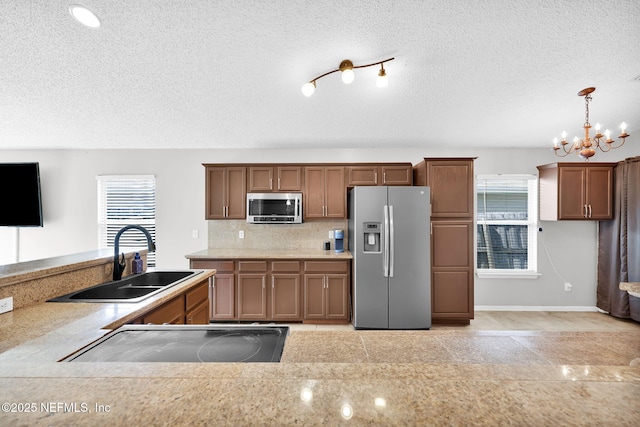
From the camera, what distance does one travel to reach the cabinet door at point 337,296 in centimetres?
333

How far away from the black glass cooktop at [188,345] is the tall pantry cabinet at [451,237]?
278cm

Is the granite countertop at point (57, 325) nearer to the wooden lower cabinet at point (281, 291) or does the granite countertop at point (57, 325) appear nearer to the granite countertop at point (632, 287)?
the wooden lower cabinet at point (281, 291)

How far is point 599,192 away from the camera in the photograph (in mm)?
3518

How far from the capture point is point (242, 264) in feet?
11.1

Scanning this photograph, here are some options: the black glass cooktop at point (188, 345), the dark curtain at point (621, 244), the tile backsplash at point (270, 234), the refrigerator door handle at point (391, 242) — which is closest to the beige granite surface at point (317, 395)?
the black glass cooktop at point (188, 345)

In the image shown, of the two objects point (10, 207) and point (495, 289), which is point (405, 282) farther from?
point (10, 207)

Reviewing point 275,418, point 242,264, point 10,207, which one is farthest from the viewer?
point 10,207

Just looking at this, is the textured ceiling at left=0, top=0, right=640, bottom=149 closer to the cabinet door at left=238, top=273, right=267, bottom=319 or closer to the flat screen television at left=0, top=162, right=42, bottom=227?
the flat screen television at left=0, top=162, right=42, bottom=227

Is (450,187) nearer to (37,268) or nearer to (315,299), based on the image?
(315,299)

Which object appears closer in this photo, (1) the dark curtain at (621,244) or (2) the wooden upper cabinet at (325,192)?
(1) the dark curtain at (621,244)

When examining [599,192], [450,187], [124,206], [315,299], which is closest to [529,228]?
[599,192]

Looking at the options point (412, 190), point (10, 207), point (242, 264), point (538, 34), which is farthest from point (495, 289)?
point (10, 207)

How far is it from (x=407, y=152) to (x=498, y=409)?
3.90 m

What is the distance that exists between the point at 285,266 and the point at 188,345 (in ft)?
7.75
